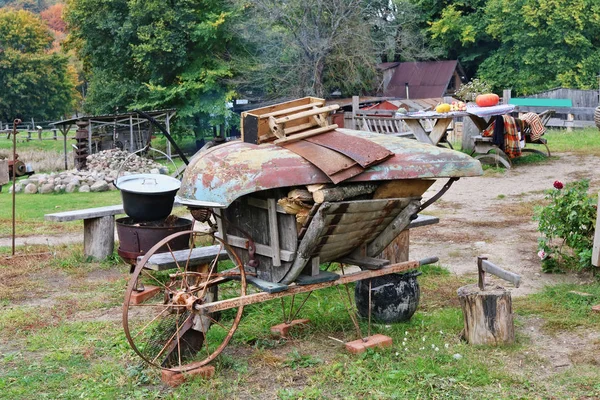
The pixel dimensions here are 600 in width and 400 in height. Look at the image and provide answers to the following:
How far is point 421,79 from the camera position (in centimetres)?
3416

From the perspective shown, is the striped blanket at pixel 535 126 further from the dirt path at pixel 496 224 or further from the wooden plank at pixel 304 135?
the wooden plank at pixel 304 135

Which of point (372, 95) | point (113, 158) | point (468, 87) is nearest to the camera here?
point (113, 158)

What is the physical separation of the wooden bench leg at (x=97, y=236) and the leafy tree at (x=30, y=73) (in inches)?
1687

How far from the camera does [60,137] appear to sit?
44.4 meters

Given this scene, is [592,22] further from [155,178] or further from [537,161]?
[155,178]

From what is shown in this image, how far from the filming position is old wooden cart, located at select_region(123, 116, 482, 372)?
5.09 meters

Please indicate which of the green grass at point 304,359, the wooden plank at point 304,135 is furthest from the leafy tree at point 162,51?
the wooden plank at point 304,135

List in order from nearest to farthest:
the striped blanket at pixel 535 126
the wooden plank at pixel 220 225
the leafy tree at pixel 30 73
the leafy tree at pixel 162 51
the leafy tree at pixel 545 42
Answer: the wooden plank at pixel 220 225
the striped blanket at pixel 535 126
the leafy tree at pixel 162 51
the leafy tree at pixel 545 42
the leafy tree at pixel 30 73

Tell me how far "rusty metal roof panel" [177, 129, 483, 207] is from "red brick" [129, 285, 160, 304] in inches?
89.6

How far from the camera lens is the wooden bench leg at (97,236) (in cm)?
892

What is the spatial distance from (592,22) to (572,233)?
26.6m

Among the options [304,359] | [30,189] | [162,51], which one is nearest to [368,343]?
[304,359]

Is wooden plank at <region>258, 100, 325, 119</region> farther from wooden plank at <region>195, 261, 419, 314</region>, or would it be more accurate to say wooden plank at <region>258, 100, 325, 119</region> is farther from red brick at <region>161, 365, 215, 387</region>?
red brick at <region>161, 365, 215, 387</region>

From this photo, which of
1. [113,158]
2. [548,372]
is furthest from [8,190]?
[548,372]
